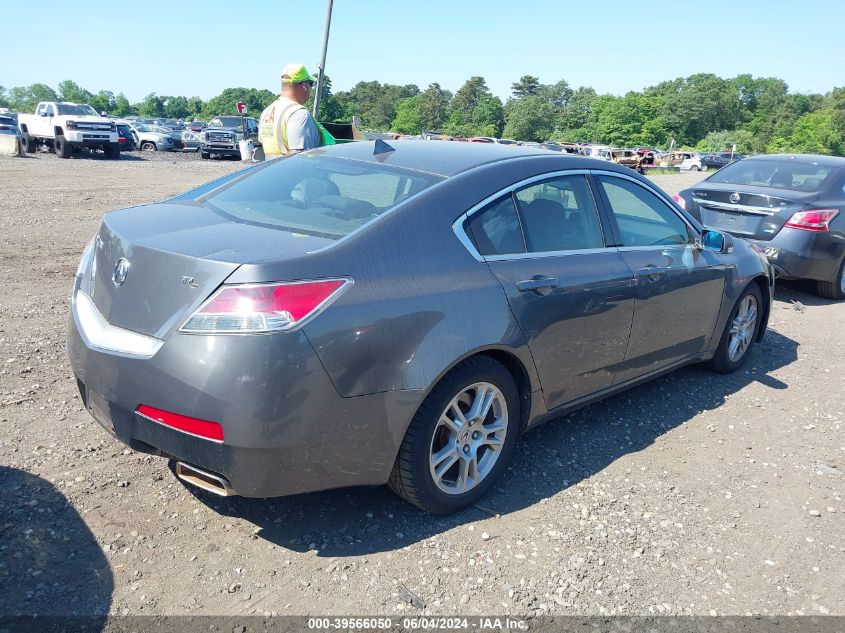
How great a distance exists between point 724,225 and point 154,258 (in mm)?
7000

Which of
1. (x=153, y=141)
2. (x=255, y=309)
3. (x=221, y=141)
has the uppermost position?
(x=255, y=309)

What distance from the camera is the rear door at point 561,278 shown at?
3.35 meters

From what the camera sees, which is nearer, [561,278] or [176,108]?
[561,278]

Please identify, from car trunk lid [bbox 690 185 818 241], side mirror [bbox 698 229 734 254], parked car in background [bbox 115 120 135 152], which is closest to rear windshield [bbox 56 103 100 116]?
parked car in background [bbox 115 120 135 152]

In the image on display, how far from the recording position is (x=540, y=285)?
343cm

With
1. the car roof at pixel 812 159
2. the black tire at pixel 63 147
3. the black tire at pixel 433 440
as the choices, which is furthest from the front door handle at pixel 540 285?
the black tire at pixel 63 147

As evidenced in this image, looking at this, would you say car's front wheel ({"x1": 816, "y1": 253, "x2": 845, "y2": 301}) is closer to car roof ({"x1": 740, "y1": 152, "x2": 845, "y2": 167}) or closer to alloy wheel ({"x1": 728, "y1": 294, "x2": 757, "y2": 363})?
car roof ({"x1": 740, "y1": 152, "x2": 845, "y2": 167})

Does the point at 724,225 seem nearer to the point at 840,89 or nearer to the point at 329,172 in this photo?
the point at 329,172

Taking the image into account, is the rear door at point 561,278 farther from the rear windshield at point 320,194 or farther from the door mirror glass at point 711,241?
the door mirror glass at point 711,241

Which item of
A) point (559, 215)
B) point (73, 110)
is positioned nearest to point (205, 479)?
point (559, 215)

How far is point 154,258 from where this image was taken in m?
2.75

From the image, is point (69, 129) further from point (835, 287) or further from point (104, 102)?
point (104, 102)

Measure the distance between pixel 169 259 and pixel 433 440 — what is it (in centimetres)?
135

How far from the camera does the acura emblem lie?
2.84 m
